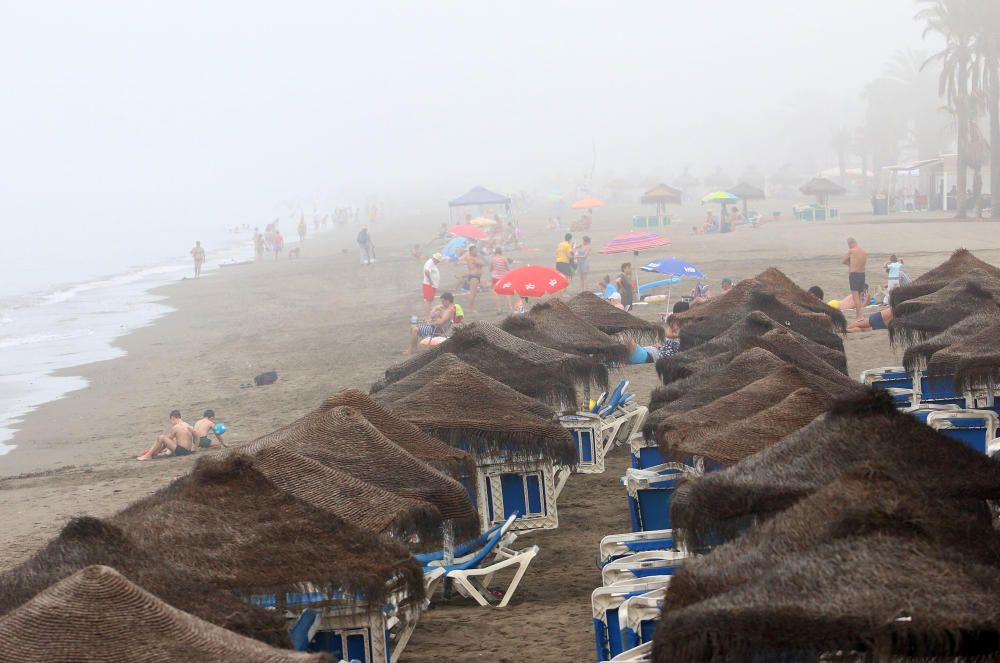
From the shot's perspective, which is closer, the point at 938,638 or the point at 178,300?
the point at 938,638

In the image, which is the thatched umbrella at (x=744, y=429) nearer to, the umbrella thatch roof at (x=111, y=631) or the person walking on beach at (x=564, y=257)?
the umbrella thatch roof at (x=111, y=631)

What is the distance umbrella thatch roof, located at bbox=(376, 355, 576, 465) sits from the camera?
8836 millimetres

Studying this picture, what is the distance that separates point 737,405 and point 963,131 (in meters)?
33.3

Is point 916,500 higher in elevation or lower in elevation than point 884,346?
higher

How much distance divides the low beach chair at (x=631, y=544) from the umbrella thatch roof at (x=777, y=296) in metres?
6.56

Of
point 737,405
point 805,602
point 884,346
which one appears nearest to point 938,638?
point 805,602

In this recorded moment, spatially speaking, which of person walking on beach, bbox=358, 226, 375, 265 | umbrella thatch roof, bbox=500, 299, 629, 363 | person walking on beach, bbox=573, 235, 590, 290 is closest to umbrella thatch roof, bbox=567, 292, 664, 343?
umbrella thatch roof, bbox=500, 299, 629, 363

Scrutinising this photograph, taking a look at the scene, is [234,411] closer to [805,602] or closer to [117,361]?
[117,361]

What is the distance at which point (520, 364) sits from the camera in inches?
412

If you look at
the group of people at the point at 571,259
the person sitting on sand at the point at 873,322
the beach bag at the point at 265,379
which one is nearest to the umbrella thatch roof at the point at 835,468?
the person sitting on sand at the point at 873,322

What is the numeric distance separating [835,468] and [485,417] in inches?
141

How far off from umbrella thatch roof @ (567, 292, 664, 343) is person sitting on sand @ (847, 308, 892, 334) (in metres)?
4.93

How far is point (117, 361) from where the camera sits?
76.4 feet

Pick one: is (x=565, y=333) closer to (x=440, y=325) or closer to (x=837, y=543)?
(x=440, y=325)
